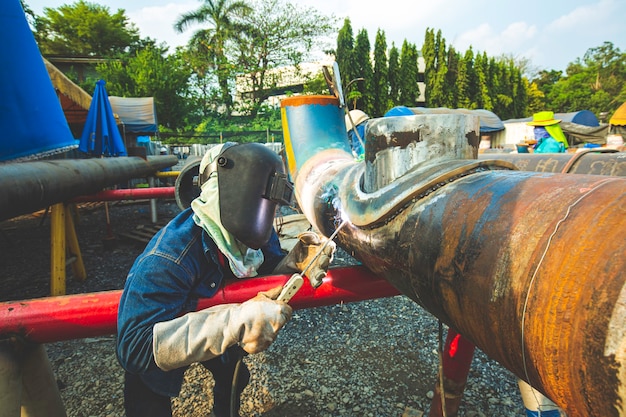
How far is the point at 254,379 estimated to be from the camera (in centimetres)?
235

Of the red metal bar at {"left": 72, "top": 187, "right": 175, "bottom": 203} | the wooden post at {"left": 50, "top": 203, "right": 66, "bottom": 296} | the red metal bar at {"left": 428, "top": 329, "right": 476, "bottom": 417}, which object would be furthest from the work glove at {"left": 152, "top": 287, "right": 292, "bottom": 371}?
the red metal bar at {"left": 72, "top": 187, "right": 175, "bottom": 203}

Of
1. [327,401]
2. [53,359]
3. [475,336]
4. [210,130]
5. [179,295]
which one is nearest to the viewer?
[475,336]

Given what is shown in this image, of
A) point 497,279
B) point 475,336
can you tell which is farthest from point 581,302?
point 475,336

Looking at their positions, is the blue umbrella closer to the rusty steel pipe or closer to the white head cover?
the white head cover

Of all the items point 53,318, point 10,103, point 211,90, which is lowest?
point 53,318

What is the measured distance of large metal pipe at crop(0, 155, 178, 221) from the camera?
2.23 meters

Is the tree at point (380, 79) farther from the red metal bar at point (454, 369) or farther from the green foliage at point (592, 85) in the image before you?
the red metal bar at point (454, 369)

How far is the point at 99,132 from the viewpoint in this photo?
18.9 ft

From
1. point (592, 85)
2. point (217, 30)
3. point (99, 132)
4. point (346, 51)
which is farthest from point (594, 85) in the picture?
point (99, 132)

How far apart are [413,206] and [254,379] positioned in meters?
2.03

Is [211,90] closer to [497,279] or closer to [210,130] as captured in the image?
[210,130]

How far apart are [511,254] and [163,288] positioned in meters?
1.07

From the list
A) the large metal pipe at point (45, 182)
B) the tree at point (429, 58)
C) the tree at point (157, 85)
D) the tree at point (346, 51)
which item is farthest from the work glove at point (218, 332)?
the tree at point (429, 58)

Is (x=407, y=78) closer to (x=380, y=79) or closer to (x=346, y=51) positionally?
(x=380, y=79)
